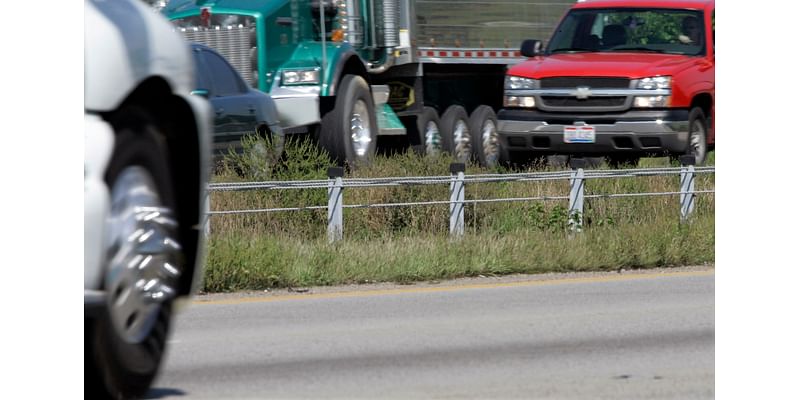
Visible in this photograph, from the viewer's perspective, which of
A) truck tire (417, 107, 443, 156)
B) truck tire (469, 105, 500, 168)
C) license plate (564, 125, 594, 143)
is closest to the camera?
license plate (564, 125, 594, 143)

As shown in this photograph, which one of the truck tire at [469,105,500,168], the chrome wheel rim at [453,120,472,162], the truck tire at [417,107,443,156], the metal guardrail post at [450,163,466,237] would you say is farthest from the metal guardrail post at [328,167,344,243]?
the truck tire at [469,105,500,168]

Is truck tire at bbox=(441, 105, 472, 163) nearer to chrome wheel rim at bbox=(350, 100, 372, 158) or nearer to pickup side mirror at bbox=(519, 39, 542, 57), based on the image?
chrome wheel rim at bbox=(350, 100, 372, 158)

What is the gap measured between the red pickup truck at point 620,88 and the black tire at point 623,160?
0.01 m

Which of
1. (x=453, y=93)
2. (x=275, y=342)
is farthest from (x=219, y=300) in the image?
(x=453, y=93)

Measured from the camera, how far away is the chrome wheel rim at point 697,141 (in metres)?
14.5

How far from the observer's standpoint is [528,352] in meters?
6.74

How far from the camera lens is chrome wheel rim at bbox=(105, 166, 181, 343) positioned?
→ 10.6 ft

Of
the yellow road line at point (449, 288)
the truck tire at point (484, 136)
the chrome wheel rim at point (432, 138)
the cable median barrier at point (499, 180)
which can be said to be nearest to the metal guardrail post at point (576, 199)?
the cable median barrier at point (499, 180)

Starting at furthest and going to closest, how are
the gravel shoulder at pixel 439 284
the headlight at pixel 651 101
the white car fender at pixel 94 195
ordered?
the headlight at pixel 651 101 → the gravel shoulder at pixel 439 284 → the white car fender at pixel 94 195

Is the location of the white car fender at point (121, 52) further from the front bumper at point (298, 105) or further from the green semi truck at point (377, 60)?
the front bumper at point (298, 105)

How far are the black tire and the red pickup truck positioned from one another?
0.01 metres

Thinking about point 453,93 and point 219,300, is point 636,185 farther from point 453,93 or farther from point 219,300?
point 453,93

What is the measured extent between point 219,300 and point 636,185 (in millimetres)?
5248

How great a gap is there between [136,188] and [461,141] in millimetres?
15933
